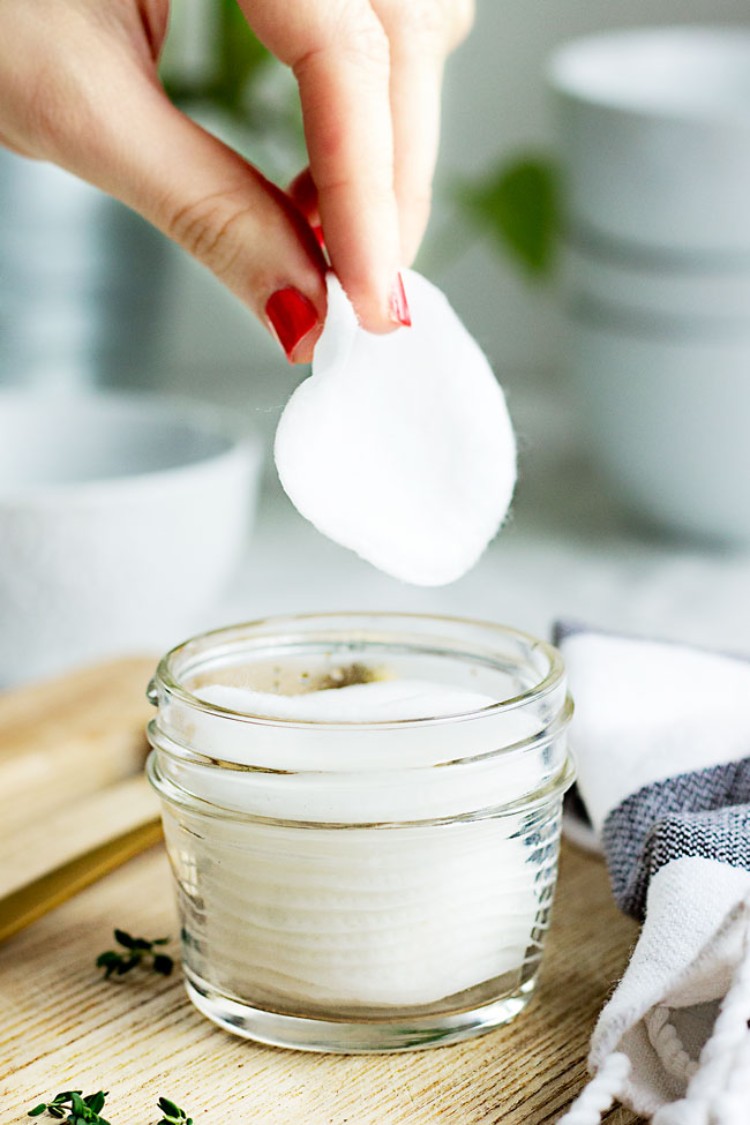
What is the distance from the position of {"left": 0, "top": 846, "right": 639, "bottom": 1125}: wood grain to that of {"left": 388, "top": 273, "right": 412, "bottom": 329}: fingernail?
0.96 feet

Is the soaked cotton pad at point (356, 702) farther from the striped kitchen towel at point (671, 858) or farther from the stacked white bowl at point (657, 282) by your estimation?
the stacked white bowl at point (657, 282)

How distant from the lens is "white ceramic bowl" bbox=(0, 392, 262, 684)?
1.03m

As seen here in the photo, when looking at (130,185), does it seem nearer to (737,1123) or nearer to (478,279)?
(737,1123)

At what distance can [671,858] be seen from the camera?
22.6 inches

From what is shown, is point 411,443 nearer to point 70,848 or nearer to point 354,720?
point 354,720

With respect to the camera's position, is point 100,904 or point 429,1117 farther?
point 100,904

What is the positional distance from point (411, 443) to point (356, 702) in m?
0.12

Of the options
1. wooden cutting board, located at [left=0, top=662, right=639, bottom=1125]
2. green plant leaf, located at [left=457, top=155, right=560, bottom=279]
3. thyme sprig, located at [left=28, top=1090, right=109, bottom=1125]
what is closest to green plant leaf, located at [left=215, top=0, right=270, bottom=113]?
green plant leaf, located at [left=457, top=155, right=560, bottom=279]

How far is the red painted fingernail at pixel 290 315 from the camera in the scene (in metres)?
0.64

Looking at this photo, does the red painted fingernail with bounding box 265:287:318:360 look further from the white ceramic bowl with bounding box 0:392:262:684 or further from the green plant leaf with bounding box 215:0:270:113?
the green plant leaf with bounding box 215:0:270:113

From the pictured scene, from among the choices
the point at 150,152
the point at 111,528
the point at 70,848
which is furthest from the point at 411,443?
the point at 111,528

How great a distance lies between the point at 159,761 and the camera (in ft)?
1.99

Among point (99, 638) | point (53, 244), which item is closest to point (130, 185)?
point (99, 638)

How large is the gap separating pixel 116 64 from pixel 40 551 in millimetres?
461
